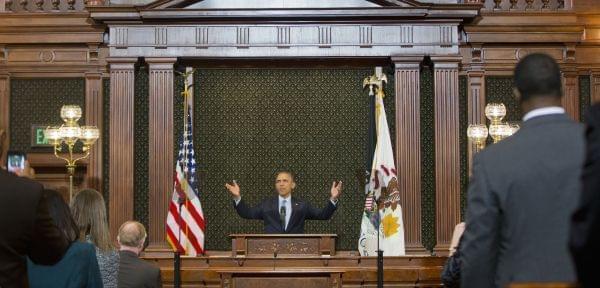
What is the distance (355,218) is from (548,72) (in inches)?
467

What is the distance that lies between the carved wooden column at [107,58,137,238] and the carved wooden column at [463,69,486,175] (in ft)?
15.5

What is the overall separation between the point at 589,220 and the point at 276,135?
13.2 meters

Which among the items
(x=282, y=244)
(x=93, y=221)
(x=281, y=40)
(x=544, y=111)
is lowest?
(x=282, y=244)

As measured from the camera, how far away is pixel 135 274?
632 cm

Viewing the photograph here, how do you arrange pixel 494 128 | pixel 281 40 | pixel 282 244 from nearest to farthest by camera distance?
pixel 282 244 < pixel 494 128 < pixel 281 40

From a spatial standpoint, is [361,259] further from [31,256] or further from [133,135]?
[31,256]

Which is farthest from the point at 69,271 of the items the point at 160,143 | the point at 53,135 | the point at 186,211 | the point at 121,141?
the point at 121,141

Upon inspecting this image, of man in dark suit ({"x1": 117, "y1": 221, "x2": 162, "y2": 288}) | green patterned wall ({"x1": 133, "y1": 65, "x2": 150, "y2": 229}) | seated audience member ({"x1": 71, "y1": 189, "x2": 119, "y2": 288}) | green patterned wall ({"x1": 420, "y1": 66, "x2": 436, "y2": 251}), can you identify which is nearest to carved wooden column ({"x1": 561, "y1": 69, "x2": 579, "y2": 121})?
green patterned wall ({"x1": 420, "y1": 66, "x2": 436, "y2": 251})

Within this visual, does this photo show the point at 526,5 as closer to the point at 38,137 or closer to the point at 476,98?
the point at 476,98

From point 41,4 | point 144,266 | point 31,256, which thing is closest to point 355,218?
point 41,4

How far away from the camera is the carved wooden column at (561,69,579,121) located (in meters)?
15.4

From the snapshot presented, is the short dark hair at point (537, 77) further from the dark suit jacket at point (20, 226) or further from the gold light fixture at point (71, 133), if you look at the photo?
the gold light fixture at point (71, 133)

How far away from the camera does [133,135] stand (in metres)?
15.1

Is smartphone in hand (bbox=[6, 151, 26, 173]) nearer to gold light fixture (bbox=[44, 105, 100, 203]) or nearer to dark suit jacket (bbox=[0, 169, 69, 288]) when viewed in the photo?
dark suit jacket (bbox=[0, 169, 69, 288])
